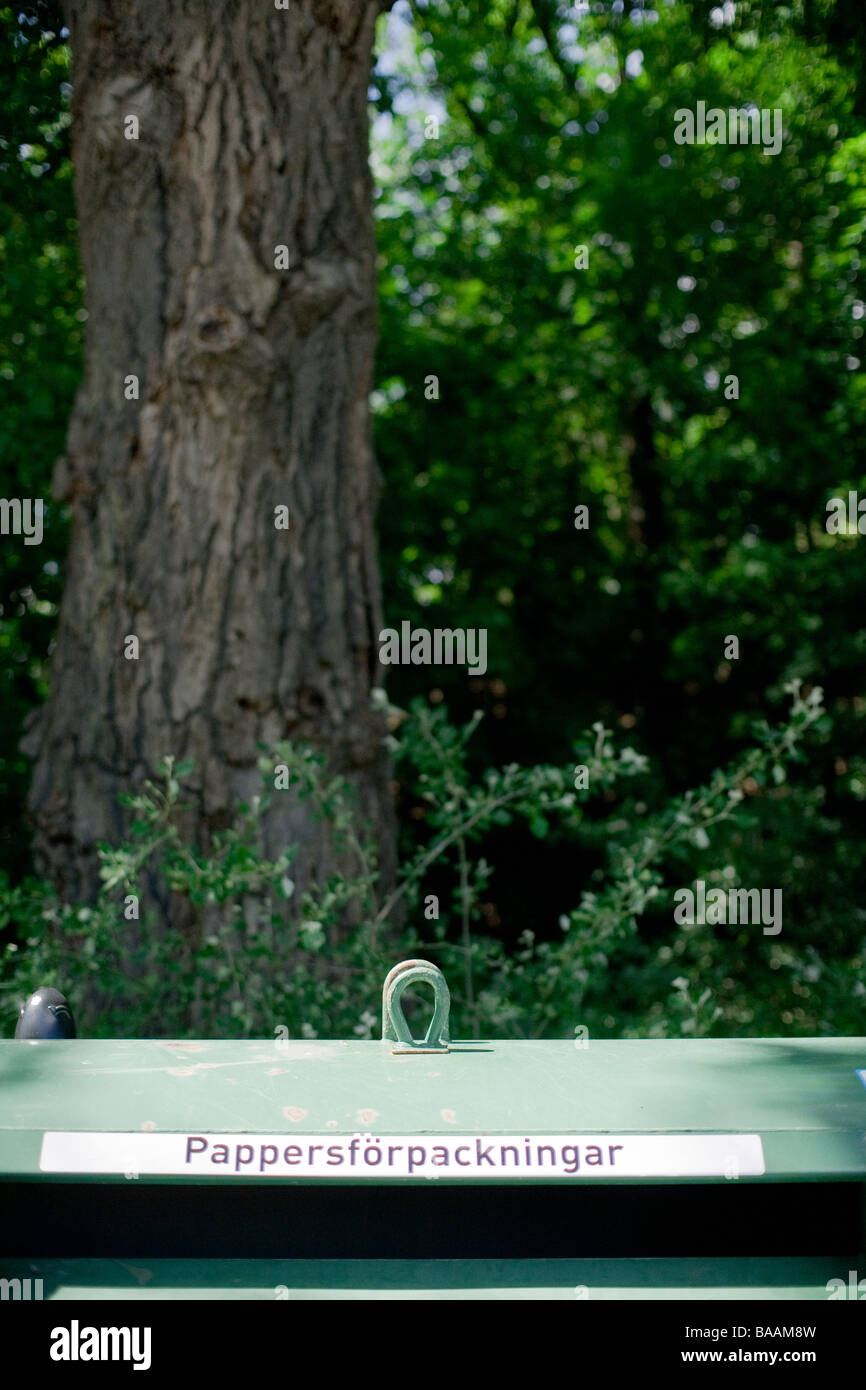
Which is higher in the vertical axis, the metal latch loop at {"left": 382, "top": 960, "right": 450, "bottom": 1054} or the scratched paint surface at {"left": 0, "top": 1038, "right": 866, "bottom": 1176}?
the metal latch loop at {"left": 382, "top": 960, "right": 450, "bottom": 1054}

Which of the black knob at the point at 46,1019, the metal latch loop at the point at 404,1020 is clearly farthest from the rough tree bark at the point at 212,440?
the metal latch loop at the point at 404,1020

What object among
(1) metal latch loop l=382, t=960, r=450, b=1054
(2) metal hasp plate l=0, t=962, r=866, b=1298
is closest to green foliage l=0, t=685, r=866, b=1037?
(1) metal latch loop l=382, t=960, r=450, b=1054

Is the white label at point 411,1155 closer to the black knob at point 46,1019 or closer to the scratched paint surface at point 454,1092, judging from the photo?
the scratched paint surface at point 454,1092

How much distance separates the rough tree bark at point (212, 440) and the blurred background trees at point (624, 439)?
197 centimetres

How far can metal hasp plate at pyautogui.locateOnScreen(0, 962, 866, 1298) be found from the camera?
77.4 inches

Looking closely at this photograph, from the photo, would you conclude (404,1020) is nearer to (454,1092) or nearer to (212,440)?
(454,1092)

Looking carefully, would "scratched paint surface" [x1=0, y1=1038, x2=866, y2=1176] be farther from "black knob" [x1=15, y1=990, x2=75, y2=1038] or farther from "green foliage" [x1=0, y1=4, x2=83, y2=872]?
"green foliage" [x1=0, y1=4, x2=83, y2=872]

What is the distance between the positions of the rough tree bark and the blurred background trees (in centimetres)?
197

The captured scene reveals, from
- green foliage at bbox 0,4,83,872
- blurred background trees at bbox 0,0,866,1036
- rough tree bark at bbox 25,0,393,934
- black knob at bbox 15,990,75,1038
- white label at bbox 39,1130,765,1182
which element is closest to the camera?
white label at bbox 39,1130,765,1182

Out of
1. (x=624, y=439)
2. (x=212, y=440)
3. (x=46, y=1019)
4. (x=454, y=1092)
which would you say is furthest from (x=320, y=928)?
(x=624, y=439)

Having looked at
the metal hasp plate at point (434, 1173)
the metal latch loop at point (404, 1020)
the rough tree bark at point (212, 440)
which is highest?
the rough tree bark at point (212, 440)

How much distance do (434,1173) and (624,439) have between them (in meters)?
7.62

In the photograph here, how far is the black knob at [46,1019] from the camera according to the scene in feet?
8.47
